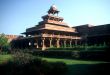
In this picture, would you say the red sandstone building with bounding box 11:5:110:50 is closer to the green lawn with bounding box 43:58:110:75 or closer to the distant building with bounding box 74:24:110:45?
the distant building with bounding box 74:24:110:45

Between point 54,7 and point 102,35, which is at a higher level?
point 54,7

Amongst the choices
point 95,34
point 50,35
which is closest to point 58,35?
point 50,35

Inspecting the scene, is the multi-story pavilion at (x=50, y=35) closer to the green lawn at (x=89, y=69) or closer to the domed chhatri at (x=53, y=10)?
the domed chhatri at (x=53, y=10)

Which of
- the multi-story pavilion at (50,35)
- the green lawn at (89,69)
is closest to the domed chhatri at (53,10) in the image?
the multi-story pavilion at (50,35)

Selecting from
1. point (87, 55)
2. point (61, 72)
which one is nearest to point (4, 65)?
point (61, 72)

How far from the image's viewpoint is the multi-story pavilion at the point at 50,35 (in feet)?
132

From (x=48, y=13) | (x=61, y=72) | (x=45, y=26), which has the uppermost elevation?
(x=48, y=13)

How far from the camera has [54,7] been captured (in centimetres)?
5309

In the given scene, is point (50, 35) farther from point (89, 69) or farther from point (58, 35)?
point (89, 69)

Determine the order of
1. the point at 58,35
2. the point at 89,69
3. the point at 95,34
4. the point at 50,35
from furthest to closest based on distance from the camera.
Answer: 1. the point at 95,34
2. the point at 58,35
3. the point at 50,35
4. the point at 89,69

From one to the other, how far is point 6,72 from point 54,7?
41881mm

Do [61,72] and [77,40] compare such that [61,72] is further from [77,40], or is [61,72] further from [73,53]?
[77,40]

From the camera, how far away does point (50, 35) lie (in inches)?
1538

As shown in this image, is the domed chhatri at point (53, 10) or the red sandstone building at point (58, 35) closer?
the red sandstone building at point (58, 35)
